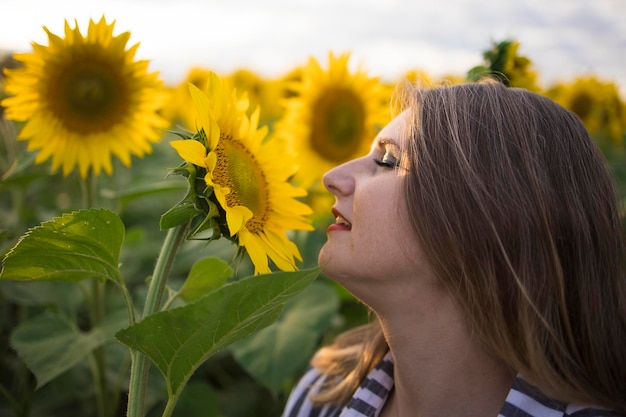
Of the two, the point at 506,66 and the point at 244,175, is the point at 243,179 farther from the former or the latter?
the point at 506,66

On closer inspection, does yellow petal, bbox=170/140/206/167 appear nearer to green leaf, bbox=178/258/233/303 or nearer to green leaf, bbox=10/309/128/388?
green leaf, bbox=178/258/233/303

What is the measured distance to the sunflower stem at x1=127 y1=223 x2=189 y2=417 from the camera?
42.4 inches

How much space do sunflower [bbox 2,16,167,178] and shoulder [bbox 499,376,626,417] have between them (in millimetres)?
1161

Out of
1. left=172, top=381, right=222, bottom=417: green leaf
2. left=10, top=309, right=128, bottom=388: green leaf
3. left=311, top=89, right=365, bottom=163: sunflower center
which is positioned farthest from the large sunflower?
left=10, top=309, right=128, bottom=388: green leaf

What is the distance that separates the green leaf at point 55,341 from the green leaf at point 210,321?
0.75 metres

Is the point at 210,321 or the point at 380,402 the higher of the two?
the point at 210,321

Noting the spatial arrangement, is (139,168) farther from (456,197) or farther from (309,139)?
(456,197)

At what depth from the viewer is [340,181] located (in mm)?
1414

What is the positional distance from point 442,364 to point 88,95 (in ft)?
3.83

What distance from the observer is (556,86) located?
13.5ft

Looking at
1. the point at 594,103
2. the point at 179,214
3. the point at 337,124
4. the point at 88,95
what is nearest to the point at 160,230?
the point at 179,214

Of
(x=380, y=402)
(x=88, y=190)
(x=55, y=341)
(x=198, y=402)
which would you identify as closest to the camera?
(x=380, y=402)

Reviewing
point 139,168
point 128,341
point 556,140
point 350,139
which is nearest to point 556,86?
point 350,139

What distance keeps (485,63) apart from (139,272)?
4.79 feet
